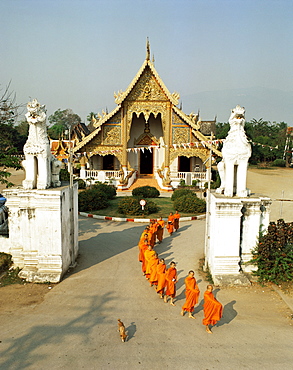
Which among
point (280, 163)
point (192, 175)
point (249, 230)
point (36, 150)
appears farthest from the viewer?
point (280, 163)

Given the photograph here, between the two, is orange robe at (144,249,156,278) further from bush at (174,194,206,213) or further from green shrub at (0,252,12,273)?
bush at (174,194,206,213)

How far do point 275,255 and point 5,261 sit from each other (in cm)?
664

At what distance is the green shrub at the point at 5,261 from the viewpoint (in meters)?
8.14

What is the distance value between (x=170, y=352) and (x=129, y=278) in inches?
121

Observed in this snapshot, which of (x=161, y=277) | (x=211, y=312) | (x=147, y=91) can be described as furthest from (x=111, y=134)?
(x=211, y=312)

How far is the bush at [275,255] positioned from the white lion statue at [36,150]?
547 cm

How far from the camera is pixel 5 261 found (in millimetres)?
8266

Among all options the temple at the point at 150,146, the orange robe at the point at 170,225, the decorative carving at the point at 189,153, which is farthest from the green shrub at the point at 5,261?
the decorative carving at the point at 189,153

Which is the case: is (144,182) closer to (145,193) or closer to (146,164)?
(146,164)

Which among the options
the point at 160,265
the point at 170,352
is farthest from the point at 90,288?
the point at 170,352

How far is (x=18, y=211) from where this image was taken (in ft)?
26.8

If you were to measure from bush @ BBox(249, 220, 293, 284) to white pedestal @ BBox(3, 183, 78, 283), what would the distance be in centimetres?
462

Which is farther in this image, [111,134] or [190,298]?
[111,134]

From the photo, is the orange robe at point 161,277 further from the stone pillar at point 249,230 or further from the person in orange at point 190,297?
the stone pillar at point 249,230
